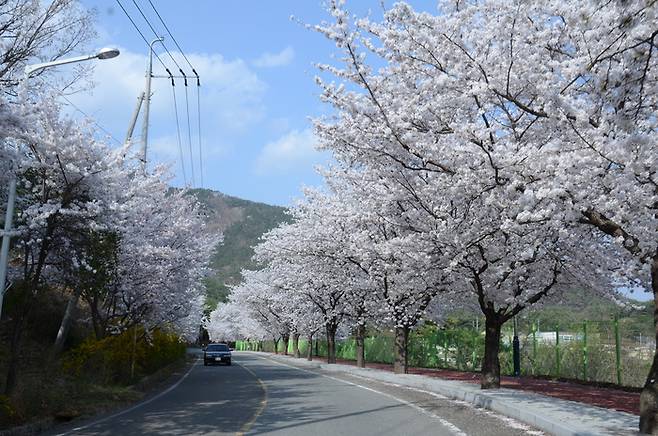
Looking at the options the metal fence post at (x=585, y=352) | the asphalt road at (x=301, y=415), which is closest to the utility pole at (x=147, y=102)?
the asphalt road at (x=301, y=415)

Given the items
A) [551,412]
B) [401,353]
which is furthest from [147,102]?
[551,412]

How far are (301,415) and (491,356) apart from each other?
8.32 metres

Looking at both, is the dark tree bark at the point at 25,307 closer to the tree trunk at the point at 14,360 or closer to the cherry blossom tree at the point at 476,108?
the tree trunk at the point at 14,360

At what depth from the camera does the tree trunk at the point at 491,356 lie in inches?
802

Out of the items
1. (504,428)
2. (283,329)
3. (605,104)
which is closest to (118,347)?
(504,428)

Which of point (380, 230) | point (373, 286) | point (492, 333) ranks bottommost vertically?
point (492, 333)

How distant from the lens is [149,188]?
74.7 feet

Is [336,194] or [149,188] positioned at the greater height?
[336,194]

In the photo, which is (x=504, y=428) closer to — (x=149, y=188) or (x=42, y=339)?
(x=149, y=188)

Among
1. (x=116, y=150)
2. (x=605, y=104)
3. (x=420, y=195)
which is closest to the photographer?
(x=605, y=104)

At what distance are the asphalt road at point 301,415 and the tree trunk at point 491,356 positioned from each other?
1.97m

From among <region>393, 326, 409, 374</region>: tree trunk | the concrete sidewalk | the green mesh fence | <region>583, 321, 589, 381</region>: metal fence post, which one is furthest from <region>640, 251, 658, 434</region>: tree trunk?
<region>393, 326, 409, 374</region>: tree trunk

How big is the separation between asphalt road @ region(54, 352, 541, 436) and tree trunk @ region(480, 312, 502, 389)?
197 centimetres

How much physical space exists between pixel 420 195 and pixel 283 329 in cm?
5588
